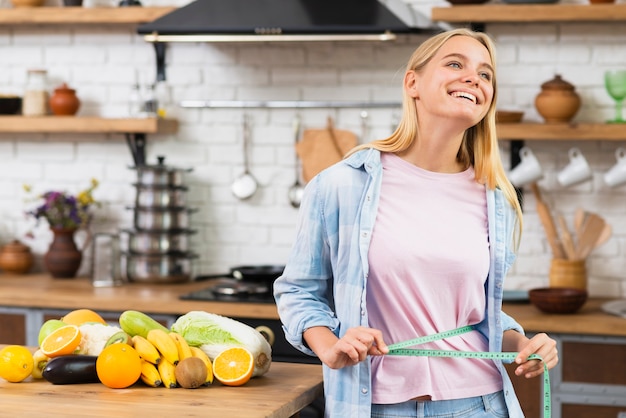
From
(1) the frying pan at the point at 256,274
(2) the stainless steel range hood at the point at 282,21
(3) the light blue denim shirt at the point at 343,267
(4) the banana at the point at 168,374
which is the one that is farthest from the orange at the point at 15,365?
(2) the stainless steel range hood at the point at 282,21

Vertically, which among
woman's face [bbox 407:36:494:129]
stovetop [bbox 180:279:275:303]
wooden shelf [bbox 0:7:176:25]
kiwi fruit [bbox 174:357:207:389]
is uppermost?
wooden shelf [bbox 0:7:176:25]

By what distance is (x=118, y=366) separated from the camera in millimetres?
2211

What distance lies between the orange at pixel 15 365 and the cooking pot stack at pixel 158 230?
6.75 ft

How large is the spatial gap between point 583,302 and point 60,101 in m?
2.47

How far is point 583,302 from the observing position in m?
3.72

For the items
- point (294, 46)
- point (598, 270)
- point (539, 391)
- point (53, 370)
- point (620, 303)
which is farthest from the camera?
point (294, 46)

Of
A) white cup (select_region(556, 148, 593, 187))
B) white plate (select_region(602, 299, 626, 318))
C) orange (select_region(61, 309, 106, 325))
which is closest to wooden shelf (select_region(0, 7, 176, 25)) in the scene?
white cup (select_region(556, 148, 593, 187))

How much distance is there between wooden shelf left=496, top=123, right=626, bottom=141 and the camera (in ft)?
12.9

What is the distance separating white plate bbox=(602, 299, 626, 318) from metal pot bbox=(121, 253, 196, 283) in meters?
1.80

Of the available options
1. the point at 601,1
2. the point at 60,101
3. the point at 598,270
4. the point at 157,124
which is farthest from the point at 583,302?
the point at 60,101

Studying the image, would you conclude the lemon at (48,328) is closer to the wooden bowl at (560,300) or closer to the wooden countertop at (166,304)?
the wooden countertop at (166,304)

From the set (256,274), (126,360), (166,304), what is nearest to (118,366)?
(126,360)

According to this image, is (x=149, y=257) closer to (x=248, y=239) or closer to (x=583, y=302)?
(x=248, y=239)

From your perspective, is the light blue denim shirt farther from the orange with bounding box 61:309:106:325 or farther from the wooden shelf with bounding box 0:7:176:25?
the wooden shelf with bounding box 0:7:176:25
